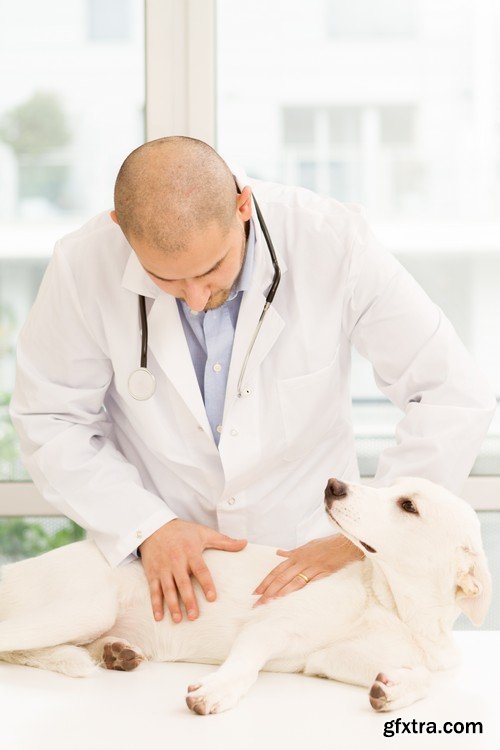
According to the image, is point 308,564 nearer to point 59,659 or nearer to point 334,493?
point 334,493

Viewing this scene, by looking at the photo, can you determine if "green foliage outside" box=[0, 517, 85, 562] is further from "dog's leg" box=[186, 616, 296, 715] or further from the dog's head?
the dog's head

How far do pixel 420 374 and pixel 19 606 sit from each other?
88 centimetres

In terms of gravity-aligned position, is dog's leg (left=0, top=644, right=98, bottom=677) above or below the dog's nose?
below

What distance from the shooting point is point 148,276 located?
Answer: 1732 millimetres

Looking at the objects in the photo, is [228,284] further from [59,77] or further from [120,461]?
[59,77]

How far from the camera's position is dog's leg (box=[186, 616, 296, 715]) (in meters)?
1.28

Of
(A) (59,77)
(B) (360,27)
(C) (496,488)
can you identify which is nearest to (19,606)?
(C) (496,488)

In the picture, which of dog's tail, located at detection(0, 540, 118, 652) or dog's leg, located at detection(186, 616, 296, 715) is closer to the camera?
dog's leg, located at detection(186, 616, 296, 715)

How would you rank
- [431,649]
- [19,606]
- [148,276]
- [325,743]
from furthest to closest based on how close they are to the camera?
[148,276]
[19,606]
[431,649]
[325,743]

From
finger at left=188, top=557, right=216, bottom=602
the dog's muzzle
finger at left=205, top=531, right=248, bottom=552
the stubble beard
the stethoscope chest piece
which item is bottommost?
finger at left=188, top=557, right=216, bottom=602

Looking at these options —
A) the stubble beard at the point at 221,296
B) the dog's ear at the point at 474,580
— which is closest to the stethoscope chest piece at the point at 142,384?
the stubble beard at the point at 221,296

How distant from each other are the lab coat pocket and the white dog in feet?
0.96

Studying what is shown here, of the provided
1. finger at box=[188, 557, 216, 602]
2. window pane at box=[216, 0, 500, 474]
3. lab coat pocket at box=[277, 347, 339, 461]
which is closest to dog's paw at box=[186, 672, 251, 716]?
finger at box=[188, 557, 216, 602]

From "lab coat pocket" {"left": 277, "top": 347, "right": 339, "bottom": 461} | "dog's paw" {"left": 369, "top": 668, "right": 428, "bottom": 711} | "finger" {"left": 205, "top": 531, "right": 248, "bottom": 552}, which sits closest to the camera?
"dog's paw" {"left": 369, "top": 668, "right": 428, "bottom": 711}
